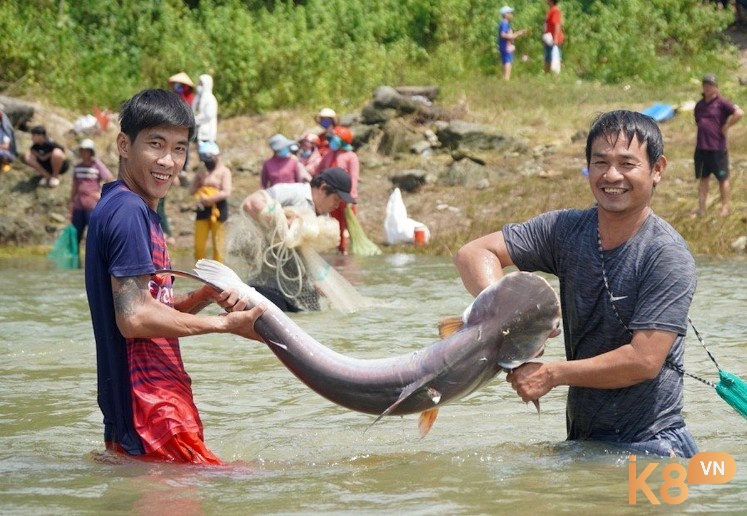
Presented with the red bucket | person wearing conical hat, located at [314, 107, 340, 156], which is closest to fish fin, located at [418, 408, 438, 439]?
the red bucket

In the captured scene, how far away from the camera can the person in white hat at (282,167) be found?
52.1ft

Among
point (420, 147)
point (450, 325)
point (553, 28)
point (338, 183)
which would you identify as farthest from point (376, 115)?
point (450, 325)

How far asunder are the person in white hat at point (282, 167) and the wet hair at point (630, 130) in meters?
11.2

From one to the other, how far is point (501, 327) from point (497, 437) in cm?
192

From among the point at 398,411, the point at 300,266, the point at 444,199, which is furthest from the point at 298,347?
the point at 444,199

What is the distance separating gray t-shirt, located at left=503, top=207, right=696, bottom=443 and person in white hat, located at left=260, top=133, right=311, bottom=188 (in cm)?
1104

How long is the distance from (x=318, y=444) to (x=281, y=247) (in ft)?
12.4

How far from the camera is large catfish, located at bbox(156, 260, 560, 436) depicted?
4.51 metres

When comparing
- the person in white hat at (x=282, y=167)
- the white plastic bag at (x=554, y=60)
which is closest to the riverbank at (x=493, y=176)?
the white plastic bag at (x=554, y=60)

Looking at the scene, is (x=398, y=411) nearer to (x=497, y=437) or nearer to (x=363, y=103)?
(x=497, y=437)

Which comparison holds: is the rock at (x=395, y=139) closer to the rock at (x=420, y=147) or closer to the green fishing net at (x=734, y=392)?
the rock at (x=420, y=147)

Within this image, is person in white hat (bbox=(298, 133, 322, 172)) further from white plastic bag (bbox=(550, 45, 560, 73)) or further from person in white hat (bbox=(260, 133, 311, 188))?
white plastic bag (bbox=(550, 45, 560, 73))

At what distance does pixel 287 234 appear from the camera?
387 inches

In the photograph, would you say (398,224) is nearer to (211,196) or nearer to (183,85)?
(211,196)
